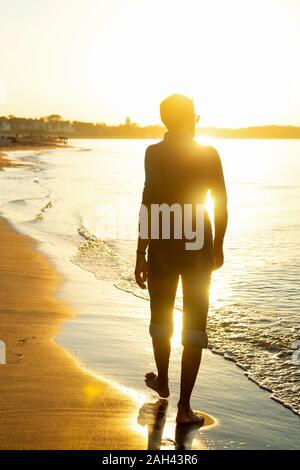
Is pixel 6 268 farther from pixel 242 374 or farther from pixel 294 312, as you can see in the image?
pixel 242 374

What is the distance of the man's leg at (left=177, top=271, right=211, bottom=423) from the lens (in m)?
3.89

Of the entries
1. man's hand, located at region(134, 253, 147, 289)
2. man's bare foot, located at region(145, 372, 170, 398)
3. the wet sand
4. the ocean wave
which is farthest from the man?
the ocean wave

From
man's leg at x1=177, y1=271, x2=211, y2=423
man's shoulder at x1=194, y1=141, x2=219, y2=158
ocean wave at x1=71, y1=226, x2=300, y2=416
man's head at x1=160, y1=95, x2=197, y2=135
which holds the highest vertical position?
man's head at x1=160, y1=95, x2=197, y2=135

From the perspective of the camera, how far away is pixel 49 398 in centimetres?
411

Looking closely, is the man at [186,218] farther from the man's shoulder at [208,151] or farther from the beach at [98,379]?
the beach at [98,379]

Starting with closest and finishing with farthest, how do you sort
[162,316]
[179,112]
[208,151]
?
[208,151], [179,112], [162,316]

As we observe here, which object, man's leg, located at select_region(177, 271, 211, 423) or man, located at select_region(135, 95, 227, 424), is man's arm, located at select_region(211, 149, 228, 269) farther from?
man's leg, located at select_region(177, 271, 211, 423)

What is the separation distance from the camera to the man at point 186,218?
387 cm

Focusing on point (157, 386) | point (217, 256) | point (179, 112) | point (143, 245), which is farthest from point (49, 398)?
point (179, 112)

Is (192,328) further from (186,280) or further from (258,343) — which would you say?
(258,343)

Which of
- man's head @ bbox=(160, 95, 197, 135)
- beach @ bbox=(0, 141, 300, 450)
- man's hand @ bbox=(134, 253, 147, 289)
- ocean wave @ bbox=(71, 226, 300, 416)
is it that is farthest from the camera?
ocean wave @ bbox=(71, 226, 300, 416)

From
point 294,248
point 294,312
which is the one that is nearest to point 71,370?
point 294,312

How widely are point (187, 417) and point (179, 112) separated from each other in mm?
2075

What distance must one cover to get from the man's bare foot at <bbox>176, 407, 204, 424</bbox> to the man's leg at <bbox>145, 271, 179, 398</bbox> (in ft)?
1.13
